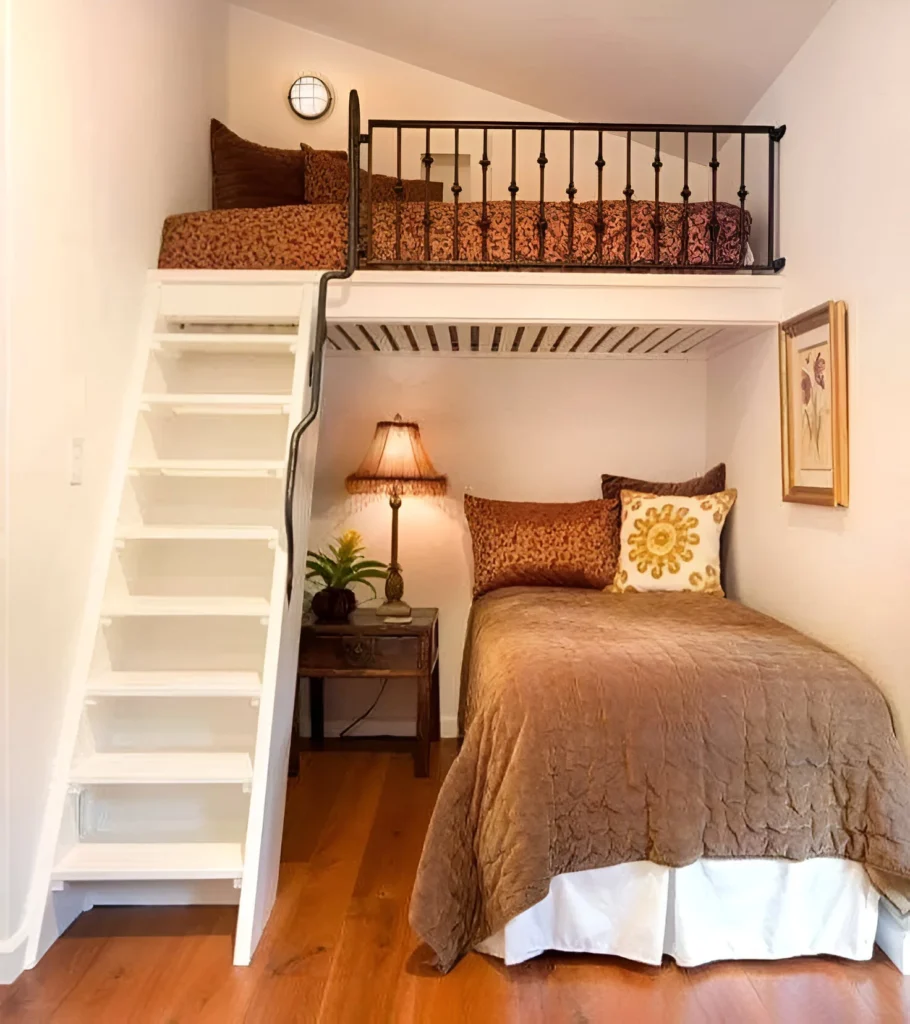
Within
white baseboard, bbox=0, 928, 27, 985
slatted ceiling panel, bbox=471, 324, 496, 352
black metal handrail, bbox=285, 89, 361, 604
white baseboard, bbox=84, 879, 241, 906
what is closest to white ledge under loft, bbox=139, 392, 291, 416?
black metal handrail, bbox=285, 89, 361, 604

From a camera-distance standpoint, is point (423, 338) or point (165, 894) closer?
point (165, 894)

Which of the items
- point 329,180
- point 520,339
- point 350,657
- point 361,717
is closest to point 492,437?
point 520,339

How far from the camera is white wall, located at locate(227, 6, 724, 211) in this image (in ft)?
12.8

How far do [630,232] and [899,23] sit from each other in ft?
3.34

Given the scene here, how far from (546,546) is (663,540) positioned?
1.62ft

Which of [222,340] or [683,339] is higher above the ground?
[683,339]

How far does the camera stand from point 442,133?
4.00 metres

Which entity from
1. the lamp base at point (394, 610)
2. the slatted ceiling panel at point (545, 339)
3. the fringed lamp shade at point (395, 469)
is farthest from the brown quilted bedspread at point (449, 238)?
the lamp base at point (394, 610)

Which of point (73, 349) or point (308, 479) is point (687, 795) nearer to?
point (308, 479)

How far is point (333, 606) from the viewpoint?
3350 mm

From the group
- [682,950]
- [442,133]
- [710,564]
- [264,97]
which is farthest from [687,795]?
[264,97]

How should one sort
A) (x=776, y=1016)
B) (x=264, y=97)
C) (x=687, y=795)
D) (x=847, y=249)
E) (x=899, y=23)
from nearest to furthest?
(x=776, y=1016)
(x=687, y=795)
(x=899, y=23)
(x=847, y=249)
(x=264, y=97)

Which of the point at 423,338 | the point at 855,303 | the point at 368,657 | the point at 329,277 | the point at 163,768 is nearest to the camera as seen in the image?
the point at 163,768

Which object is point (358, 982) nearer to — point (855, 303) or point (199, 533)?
point (199, 533)
